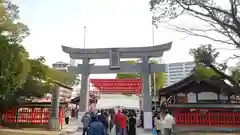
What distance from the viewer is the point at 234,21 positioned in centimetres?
934

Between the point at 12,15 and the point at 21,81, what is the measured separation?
13.2 ft

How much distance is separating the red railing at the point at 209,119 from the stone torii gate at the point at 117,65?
274 centimetres

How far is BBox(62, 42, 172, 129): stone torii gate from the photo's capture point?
22766mm

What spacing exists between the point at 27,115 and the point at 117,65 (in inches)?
312

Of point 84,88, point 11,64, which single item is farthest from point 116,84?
point 11,64

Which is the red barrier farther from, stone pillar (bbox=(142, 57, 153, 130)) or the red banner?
the red banner

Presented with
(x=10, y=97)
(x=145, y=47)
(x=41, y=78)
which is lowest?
(x=10, y=97)

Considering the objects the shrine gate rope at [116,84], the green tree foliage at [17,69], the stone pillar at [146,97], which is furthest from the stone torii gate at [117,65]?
the shrine gate rope at [116,84]

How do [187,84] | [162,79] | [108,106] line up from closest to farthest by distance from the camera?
[187,84]
[108,106]
[162,79]

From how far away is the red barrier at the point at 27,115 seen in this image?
72.8 feet

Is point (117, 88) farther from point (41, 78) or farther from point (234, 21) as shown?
point (234, 21)

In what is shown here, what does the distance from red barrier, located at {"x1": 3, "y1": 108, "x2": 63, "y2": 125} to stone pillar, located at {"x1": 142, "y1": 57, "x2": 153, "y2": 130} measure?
645cm

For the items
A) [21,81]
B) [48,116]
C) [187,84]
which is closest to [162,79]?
[187,84]

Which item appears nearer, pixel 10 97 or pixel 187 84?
pixel 10 97
